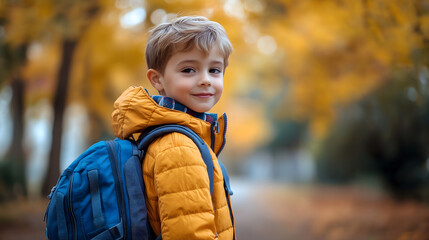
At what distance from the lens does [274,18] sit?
20.3 feet

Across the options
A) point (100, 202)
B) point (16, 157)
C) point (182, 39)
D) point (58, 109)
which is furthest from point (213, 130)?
point (16, 157)

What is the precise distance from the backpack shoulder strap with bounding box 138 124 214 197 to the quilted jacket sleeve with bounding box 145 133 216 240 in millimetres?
49

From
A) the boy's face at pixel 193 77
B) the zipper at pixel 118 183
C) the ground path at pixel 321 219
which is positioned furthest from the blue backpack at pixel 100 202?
Result: the ground path at pixel 321 219

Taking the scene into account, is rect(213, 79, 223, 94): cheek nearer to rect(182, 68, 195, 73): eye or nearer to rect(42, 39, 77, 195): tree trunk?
rect(182, 68, 195, 73): eye

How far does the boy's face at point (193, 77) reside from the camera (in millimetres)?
1571

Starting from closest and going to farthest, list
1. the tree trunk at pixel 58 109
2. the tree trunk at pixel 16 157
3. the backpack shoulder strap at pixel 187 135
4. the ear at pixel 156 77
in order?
1. the backpack shoulder strap at pixel 187 135
2. the ear at pixel 156 77
3. the tree trunk at pixel 58 109
4. the tree trunk at pixel 16 157

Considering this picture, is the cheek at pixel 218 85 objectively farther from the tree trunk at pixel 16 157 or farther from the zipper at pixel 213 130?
the tree trunk at pixel 16 157

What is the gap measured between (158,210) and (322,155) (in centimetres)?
1029

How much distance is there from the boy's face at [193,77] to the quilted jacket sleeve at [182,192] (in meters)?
0.24

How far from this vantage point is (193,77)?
159cm

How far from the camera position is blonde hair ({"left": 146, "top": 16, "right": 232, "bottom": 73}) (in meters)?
1.55

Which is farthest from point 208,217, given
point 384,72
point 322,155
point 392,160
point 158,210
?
point 322,155

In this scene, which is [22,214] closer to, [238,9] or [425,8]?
[238,9]

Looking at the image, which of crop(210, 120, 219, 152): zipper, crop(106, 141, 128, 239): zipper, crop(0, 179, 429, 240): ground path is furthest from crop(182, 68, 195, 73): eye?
crop(0, 179, 429, 240): ground path
